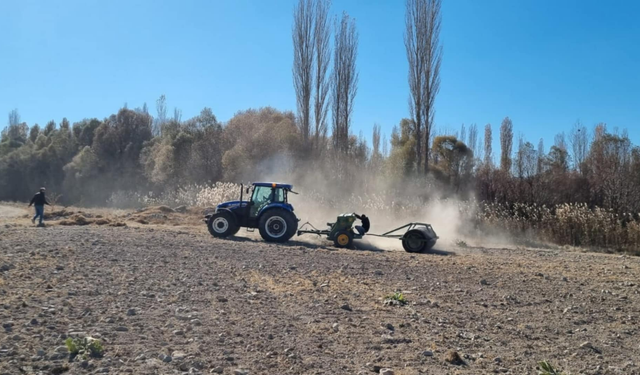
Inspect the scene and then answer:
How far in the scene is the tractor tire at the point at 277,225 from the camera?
17.6 meters

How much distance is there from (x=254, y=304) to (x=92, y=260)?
5019 millimetres

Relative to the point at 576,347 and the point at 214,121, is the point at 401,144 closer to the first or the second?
the point at 214,121

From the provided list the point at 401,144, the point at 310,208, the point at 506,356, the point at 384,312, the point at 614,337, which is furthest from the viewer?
the point at 401,144

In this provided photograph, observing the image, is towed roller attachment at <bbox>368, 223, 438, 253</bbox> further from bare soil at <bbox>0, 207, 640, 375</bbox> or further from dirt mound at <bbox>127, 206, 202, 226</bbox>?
dirt mound at <bbox>127, 206, 202, 226</bbox>

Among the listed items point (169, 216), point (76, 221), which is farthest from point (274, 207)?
point (169, 216)

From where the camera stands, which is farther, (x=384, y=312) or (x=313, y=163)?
(x=313, y=163)

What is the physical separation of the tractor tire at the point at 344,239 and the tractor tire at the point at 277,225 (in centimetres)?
147

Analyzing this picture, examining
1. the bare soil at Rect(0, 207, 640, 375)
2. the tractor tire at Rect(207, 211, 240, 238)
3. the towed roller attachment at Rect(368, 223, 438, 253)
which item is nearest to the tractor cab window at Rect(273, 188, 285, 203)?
the tractor tire at Rect(207, 211, 240, 238)

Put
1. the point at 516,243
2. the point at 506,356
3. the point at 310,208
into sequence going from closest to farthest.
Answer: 1. the point at 506,356
2. the point at 516,243
3. the point at 310,208

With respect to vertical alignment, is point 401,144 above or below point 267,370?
above

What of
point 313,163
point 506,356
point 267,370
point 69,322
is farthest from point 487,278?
point 313,163

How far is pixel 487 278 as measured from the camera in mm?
11625

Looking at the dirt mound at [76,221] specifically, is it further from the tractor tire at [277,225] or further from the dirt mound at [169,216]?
the tractor tire at [277,225]

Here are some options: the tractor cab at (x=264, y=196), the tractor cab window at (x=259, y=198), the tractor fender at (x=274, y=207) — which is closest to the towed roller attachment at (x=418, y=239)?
the tractor fender at (x=274, y=207)
